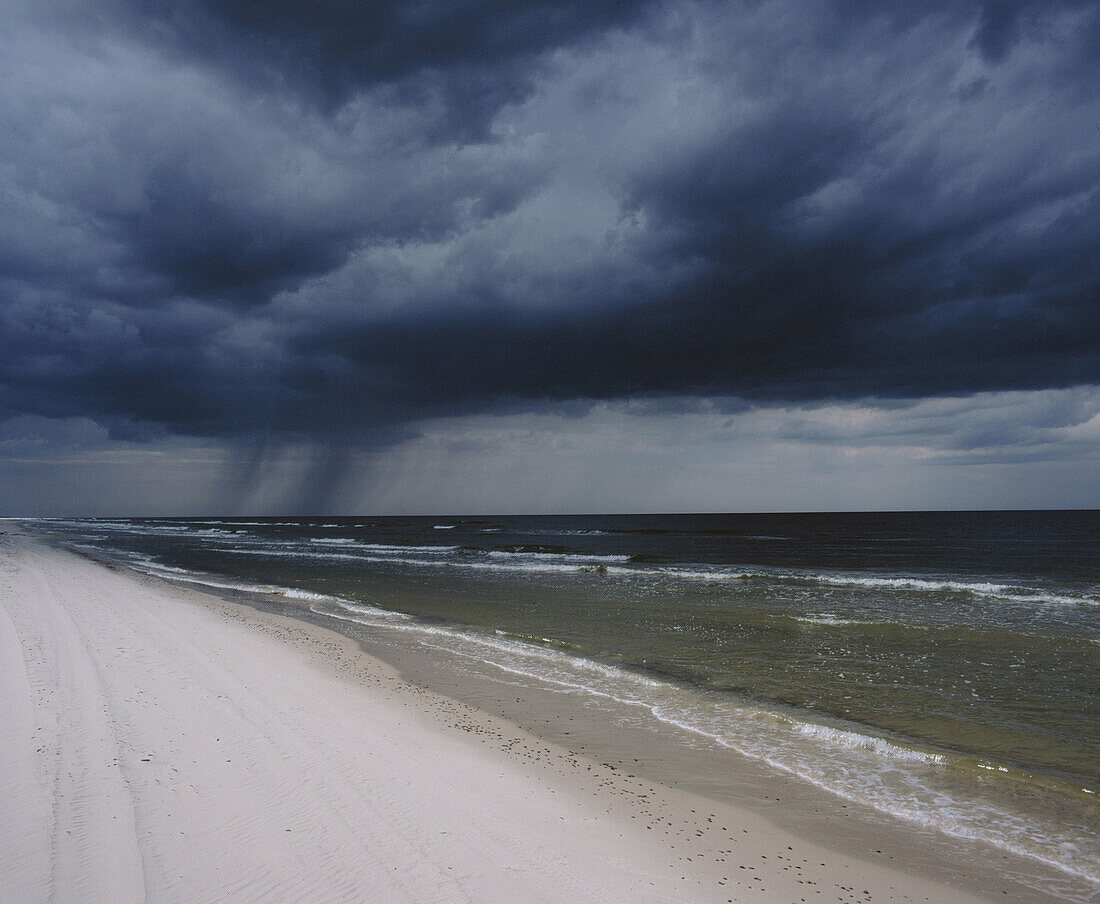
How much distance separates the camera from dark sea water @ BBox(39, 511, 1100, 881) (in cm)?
737

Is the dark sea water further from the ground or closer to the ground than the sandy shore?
closer to the ground

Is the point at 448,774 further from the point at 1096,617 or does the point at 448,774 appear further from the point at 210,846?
the point at 1096,617

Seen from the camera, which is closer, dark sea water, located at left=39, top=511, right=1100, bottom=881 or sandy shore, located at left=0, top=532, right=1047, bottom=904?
sandy shore, located at left=0, top=532, right=1047, bottom=904

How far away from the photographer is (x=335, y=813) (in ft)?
18.6

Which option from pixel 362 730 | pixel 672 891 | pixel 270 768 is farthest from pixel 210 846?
pixel 672 891

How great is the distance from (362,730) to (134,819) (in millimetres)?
3291

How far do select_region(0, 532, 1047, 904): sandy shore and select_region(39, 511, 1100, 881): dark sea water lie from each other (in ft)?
7.34

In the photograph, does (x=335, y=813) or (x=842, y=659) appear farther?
(x=842, y=659)

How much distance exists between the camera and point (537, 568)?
1491 inches

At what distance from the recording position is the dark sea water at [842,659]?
7371mm

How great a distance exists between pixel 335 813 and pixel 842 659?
40.8 ft


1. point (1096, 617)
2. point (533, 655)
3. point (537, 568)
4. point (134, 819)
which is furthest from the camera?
point (537, 568)

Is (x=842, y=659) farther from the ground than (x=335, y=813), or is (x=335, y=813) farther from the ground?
(x=335, y=813)

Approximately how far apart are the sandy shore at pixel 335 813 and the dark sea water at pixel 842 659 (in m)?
2.24
